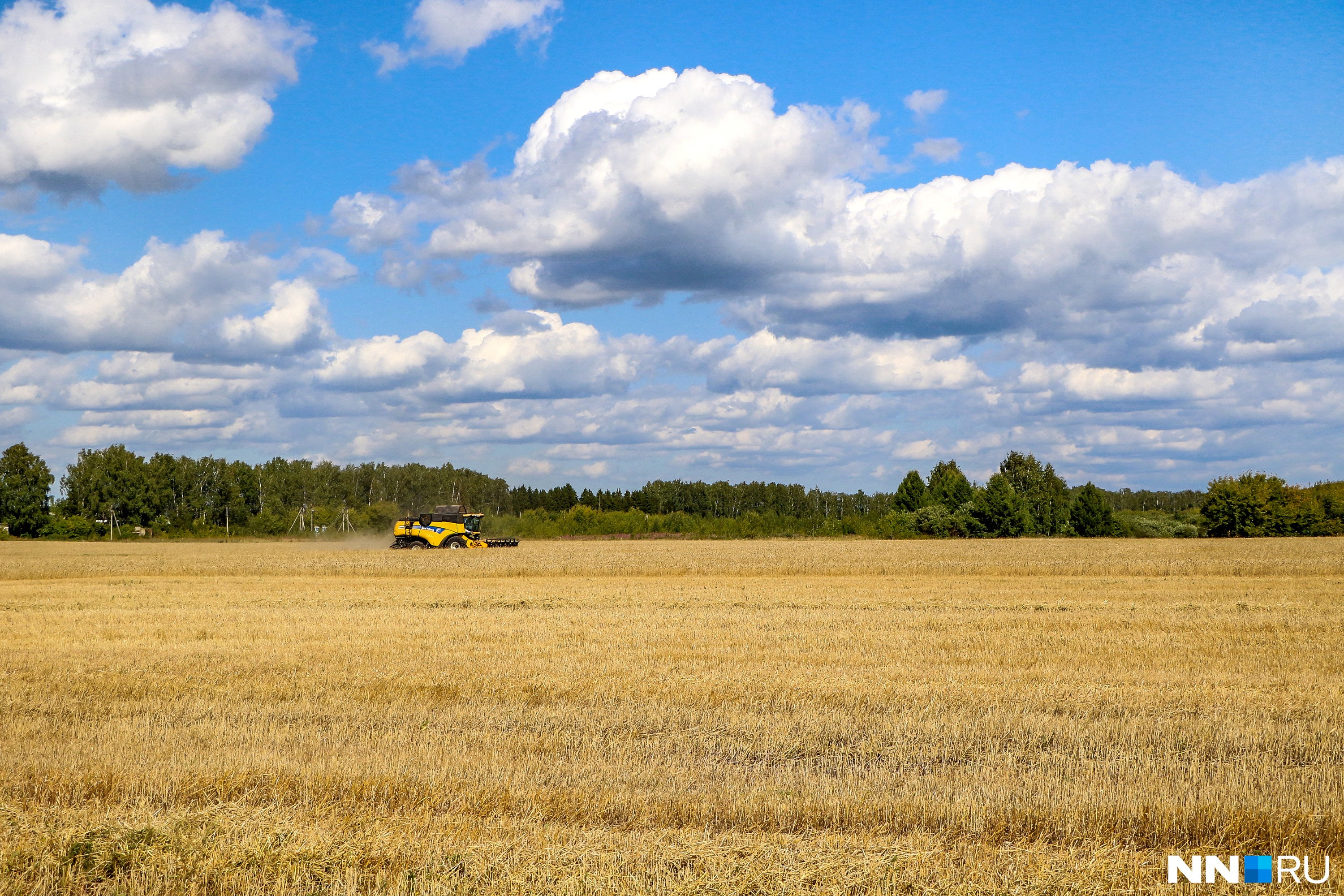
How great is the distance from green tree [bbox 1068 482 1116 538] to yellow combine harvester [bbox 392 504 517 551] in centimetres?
6739

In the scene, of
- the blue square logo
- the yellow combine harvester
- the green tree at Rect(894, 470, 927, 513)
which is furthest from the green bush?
the blue square logo

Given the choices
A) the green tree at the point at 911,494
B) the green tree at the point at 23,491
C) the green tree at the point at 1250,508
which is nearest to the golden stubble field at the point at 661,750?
the green tree at the point at 1250,508

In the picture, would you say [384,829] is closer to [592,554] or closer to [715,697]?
[715,697]

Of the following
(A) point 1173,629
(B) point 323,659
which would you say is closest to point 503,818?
(B) point 323,659

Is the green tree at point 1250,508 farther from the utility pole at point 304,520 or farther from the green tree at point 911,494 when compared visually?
the utility pole at point 304,520

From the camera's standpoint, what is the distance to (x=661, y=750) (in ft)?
30.2

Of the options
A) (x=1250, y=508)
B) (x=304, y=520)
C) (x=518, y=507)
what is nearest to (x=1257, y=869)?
(x=1250, y=508)

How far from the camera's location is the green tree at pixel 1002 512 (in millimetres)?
89250

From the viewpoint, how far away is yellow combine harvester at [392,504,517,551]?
50844 millimetres

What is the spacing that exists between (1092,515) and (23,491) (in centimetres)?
11991

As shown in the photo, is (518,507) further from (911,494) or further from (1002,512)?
(1002,512)

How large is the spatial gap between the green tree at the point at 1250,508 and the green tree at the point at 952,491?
2262 cm

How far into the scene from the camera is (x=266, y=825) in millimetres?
6648

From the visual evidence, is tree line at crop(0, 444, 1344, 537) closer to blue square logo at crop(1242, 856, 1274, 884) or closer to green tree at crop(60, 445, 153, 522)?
green tree at crop(60, 445, 153, 522)
